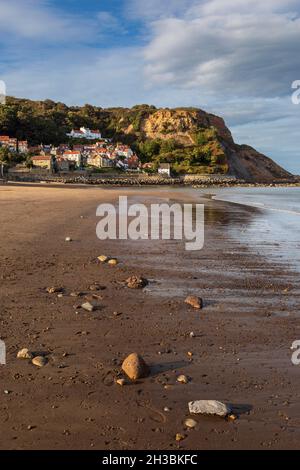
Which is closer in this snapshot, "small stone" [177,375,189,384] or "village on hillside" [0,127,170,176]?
"small stone" [177,375,189,384]

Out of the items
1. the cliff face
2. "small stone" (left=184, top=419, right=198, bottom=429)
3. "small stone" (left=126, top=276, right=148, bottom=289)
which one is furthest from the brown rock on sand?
the cliff face

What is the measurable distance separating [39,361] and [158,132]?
172953 millimetres

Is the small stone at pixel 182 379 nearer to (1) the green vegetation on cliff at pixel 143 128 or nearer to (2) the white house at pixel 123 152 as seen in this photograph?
(1) the green vegetation on cliff at pixel 143 128

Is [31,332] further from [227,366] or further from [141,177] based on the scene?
[141,177]

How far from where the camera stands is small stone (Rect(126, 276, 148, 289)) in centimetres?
686

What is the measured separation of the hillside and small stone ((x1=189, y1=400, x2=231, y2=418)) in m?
135

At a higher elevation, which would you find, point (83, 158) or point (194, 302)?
point (83, 158)

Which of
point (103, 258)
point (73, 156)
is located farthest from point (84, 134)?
point (103, 258)

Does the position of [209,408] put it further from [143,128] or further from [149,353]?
[143,128]

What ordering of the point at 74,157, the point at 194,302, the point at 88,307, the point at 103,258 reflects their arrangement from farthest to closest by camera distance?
the point at 74,157
the point at 103,258
the point at 194,302
the point at 88,307

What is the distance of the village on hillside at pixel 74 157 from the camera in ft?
329

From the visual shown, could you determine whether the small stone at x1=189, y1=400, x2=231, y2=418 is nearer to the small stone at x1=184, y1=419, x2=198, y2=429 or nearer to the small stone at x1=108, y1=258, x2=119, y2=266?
the small stone at x1=184, y1=419, x2=198, y2=429

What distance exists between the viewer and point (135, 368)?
12.7 ft
